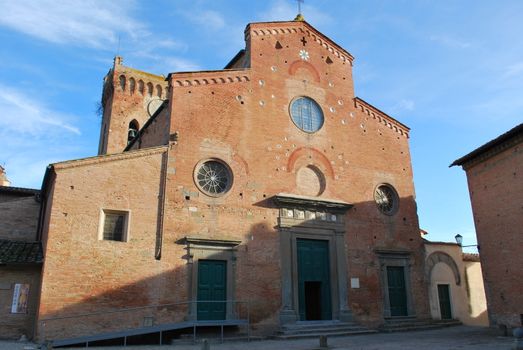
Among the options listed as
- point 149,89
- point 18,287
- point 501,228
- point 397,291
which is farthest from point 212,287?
point 149,89

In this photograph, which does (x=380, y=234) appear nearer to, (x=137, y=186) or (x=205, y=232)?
(x=205, y=232)

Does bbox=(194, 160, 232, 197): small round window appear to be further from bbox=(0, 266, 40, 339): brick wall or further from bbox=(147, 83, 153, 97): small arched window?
bbox=(147, 83, 153, 97): small arched window

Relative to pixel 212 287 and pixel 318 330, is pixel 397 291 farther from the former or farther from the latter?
pixel 212 287

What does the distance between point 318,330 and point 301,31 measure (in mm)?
12700

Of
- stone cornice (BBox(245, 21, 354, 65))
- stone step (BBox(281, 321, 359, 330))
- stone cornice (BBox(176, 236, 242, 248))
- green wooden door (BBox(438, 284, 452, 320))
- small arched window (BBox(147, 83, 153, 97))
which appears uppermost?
small arched window (BBox(147, 83, 153, 97))

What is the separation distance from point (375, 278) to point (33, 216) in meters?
14.1

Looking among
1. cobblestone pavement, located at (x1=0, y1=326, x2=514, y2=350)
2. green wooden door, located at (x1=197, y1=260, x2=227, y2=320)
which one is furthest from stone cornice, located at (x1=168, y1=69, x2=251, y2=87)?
cobblestone pavement, located at (x1=0, y1=326, x2=514, y2=350)

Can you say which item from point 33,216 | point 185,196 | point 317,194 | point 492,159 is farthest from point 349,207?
point 33,216

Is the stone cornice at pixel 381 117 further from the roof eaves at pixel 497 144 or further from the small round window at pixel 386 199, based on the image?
the roof eaves at pixel 497 144

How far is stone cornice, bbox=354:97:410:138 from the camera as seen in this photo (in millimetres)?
20438

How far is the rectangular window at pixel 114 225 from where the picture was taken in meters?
13.9

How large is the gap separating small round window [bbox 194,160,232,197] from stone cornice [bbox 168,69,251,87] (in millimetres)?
3117

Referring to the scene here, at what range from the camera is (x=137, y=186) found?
1451 cm

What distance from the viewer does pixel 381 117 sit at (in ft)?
68.3
